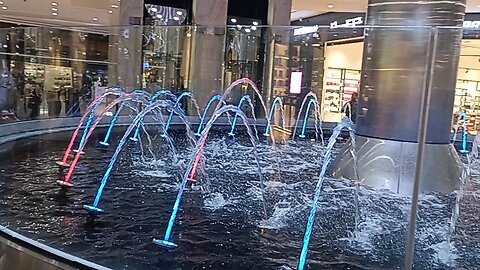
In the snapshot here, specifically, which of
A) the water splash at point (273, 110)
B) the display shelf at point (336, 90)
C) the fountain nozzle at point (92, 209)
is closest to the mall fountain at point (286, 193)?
the fountain nozzle at point (92, 209)

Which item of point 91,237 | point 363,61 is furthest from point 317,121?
point 91,237

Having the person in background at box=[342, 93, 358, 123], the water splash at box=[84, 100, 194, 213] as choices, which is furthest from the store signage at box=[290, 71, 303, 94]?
the water splash at box=[84, 100, 194, 213]

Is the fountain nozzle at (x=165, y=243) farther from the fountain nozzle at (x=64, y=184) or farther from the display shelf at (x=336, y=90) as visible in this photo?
the display shelf at (x=336, y=90)

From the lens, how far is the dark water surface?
336 centimetres

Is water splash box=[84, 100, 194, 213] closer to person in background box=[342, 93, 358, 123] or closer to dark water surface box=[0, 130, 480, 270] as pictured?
dark water surface box=[0, 130, 480, 270]

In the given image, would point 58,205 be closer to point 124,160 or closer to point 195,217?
point 195,217

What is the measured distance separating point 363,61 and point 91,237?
3.89 metres

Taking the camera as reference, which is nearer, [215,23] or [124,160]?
[124,160]

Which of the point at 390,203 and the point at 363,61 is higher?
the point at 363,61

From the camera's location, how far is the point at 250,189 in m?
5.33

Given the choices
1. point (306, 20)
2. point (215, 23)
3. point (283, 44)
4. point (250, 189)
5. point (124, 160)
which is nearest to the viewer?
point (250, 189)

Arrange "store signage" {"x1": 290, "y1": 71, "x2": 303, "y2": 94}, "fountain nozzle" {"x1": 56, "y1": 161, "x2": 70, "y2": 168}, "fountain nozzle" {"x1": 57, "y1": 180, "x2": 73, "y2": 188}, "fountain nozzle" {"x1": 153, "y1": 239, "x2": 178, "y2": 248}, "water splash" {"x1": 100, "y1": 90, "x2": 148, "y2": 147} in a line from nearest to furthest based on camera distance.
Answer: "fountain nozzle" {"x1": 153, "y1": 239, "x2": 178, "y2": 248}, "fountain nozzle" {"x1": 57, "y1": 180, "x2": 73, "y2": 188}, "fountain nozzle" {"x1": 56, "y1": 161, "x2": 70, "y2": 168}, "water splash" {"x1": 100, "y1": 90, "x2": 148, "y2": 147}, "store signage" {"x1": 290, "y1": 71, "x2": 303, "y2": 94}

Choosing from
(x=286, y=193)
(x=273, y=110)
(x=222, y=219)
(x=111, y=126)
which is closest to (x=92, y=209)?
(x=222, y=219)

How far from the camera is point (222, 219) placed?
13.7ft
